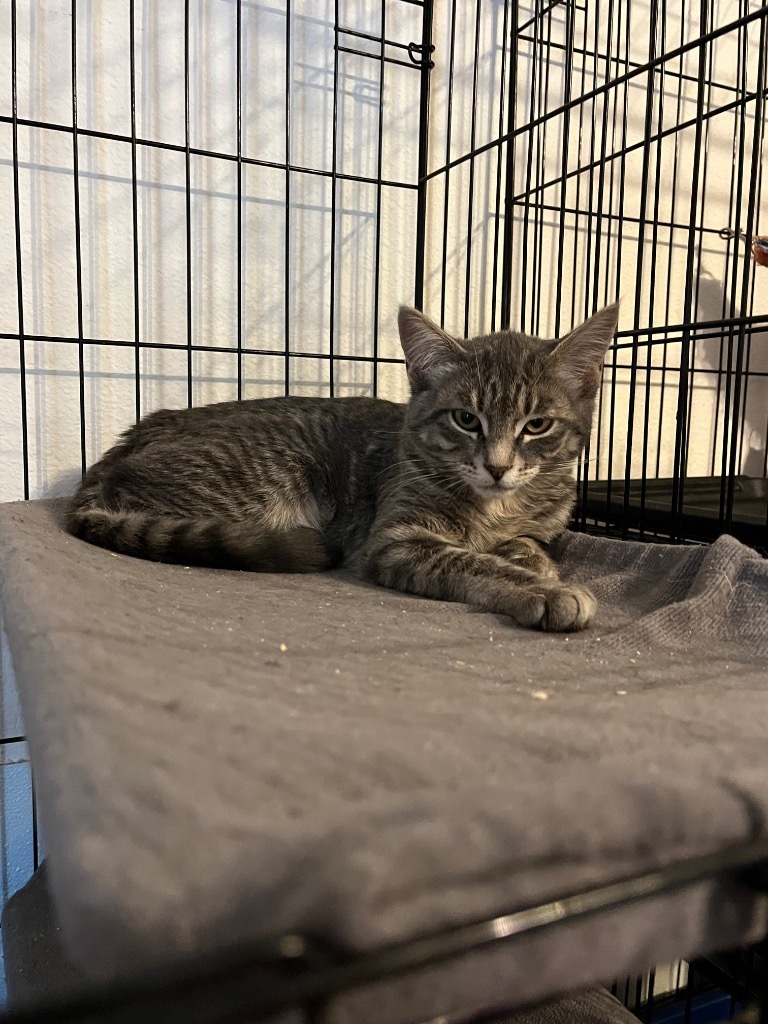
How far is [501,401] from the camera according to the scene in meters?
1.13

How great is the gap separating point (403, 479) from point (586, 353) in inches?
16.4

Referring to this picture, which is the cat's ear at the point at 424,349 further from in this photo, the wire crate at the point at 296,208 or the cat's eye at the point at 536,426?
the wire crate at the point at 296,208

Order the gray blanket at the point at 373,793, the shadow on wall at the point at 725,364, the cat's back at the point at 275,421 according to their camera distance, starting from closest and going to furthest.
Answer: the gray blanket at the point at 373,793
the cat's back at the point at 275,421
the shadow on wall at the point at 725,364

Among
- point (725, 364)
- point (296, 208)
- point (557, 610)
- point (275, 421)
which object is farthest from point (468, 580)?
point (725, 364)

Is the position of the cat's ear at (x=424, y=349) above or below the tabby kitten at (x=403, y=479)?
above

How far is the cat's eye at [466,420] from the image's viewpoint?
115 cm

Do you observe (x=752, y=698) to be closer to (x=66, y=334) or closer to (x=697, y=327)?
(x=697, y=327)

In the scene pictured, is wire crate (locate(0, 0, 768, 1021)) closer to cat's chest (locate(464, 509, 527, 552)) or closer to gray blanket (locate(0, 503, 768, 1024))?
cat's chest (locate(464, 509, 527, 552))

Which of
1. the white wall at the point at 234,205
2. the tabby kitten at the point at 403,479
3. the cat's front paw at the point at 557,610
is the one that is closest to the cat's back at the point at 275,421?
the tabby kitten at the point at 403,479

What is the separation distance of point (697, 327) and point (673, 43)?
1.72 metres

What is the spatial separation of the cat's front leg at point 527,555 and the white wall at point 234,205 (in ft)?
2.10

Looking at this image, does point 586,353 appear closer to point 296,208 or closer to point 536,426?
point 536,426

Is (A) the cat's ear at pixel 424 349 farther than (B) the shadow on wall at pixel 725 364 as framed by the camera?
No

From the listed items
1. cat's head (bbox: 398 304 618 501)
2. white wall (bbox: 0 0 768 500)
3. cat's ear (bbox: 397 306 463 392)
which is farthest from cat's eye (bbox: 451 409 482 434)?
white wall (bbox: 0 0 768 500)
